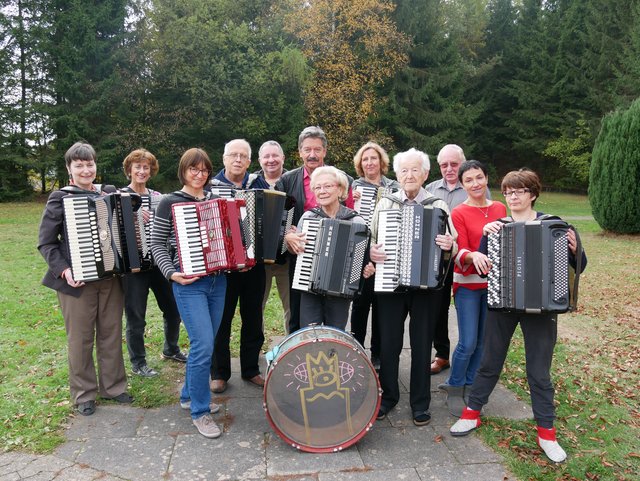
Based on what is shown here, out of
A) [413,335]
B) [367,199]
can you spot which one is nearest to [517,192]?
[413,335]

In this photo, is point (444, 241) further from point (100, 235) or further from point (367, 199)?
point (100, 235)

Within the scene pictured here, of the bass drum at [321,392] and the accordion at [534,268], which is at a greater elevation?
the accordion at [534,268]

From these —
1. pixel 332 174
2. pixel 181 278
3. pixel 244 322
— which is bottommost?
pixel 244 322

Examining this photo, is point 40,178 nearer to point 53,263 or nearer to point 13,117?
point 13,117

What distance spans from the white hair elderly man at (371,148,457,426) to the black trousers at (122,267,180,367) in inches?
97.2

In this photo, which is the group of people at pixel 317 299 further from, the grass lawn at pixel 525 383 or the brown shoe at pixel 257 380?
the grass lawn at pixel 525 383

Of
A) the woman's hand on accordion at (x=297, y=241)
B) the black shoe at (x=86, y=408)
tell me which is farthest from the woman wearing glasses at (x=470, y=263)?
the black shoe at (x=86, y=408)

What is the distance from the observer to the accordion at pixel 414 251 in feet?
13.2

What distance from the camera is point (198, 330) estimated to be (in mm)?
4098

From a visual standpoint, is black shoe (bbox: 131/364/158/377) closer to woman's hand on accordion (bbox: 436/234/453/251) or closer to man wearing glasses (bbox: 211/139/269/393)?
man wearing glasses (bbox: 211/139/269/393)

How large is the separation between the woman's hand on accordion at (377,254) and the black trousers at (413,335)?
1.07 ft

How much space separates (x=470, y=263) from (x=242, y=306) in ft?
7.29

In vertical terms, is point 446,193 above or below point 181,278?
above

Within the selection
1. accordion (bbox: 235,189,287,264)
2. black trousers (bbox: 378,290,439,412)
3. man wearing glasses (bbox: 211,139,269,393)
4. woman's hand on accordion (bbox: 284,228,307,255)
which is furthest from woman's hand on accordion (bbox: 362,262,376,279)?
man wearing glasses (bbox: 211,139,269,393)
